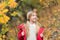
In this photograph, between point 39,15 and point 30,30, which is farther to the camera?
point 39,15

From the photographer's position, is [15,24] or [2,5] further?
[15,24]

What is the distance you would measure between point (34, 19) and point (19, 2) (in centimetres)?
178

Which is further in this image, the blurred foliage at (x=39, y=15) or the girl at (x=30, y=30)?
the blurred foliage at (x=39, y=15)

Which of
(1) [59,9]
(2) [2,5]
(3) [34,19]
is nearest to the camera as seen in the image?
(2) [2,5]

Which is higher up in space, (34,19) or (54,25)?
(34,19)

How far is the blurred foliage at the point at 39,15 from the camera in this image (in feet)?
14.3

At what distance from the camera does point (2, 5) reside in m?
2.49

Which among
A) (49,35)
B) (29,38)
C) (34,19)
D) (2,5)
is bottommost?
(49,35)

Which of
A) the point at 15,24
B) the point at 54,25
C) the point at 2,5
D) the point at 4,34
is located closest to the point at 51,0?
the point at 54,25

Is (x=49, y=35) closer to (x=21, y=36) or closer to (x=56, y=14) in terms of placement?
(x=56, y=14)

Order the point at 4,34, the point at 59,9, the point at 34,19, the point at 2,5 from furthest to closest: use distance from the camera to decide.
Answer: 1. the point at 59,9
2. the point at 4,34
3. the point at 34,19
4. the point at 2,5

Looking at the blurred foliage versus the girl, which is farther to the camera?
the blurred foliage

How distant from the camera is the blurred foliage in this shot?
4.35m

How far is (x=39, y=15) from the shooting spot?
4652 millimetres
